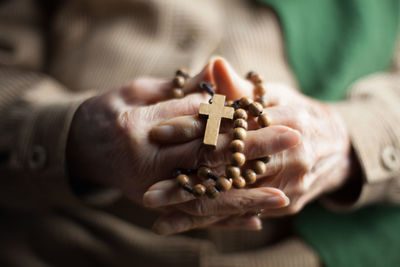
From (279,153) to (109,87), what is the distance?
0.52 m

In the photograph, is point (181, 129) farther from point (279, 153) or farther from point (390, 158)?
point (390, 158)

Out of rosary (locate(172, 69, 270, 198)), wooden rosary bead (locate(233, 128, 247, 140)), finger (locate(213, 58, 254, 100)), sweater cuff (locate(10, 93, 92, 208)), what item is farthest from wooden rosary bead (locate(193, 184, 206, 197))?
sweater cuff (locate(10, 93, 92, 208))

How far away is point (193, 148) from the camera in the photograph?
58 cm

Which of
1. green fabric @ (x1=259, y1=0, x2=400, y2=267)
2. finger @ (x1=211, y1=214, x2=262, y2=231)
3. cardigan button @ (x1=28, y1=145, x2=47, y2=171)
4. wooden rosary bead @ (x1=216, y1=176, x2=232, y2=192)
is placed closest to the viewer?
wooden rosary bead @ (x1=216, y1=176, x2=232, y2=192)

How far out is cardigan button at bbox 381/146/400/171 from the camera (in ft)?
2.55

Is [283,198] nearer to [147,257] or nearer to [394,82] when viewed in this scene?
[147,257]

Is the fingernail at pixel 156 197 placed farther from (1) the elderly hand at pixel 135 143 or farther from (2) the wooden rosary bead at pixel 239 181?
(2) the wooden rosary bead at pixel 239 181

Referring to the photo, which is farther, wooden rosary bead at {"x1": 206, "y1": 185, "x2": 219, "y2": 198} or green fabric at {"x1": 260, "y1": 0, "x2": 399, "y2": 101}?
green fabric at {"x1": 260, "y1": 0, "x2": 399, "y2": 101}

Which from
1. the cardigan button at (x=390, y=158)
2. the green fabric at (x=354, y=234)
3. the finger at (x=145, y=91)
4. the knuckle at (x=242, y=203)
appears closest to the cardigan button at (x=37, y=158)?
the finger at (x=145, y=91)

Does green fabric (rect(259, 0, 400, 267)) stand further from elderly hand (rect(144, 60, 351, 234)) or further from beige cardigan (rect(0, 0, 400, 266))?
elderly hand (rect(144, 60, 351, 234))

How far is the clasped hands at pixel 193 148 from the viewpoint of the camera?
0.58 meters

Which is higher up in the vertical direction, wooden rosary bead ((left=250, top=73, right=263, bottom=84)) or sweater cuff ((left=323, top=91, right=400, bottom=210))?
wooden rosary bead ((left=250, top=73, right=263, bottom=84))

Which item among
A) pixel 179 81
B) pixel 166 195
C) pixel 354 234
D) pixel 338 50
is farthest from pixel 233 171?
pixel 338 50

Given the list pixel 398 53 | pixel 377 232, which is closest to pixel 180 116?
pixel 377 232
